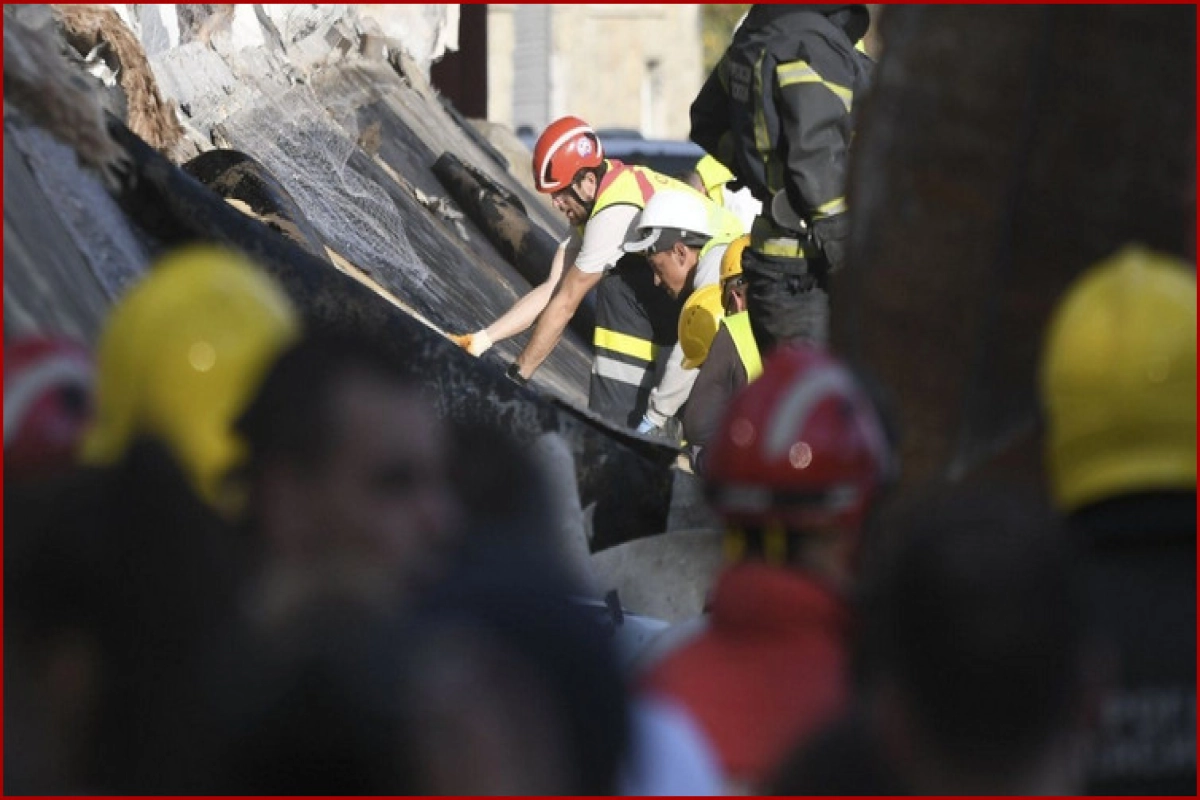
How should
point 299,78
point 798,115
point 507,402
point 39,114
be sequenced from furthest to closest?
point 299,78 < point 798,115 < point 507,402 < point 39,114

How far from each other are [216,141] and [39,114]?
3.73 meters

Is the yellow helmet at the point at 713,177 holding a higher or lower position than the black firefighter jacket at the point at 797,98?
lower

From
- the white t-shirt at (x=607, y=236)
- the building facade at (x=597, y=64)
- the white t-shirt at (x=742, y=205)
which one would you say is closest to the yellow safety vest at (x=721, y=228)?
the white t-shirt at (x=607, y=236)

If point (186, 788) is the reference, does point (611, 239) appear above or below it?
below

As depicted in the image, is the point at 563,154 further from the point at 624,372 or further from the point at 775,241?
the point at 775,241

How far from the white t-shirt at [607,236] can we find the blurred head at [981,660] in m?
5.97

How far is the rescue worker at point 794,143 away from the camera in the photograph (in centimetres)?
680

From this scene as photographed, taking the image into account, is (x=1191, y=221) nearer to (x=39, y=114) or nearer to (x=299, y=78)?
(x=39, y=114)

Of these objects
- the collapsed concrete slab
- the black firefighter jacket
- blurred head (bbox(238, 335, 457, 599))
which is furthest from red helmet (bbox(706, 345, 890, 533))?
the black firefighter jacket

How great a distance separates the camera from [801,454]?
108 inches

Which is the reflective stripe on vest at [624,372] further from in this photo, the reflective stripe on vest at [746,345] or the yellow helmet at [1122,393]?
the yellow helmet at [1122,393]

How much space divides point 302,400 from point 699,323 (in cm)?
531

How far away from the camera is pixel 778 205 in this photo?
7.02 metres

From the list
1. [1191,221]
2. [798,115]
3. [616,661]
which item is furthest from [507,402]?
[616,661]
